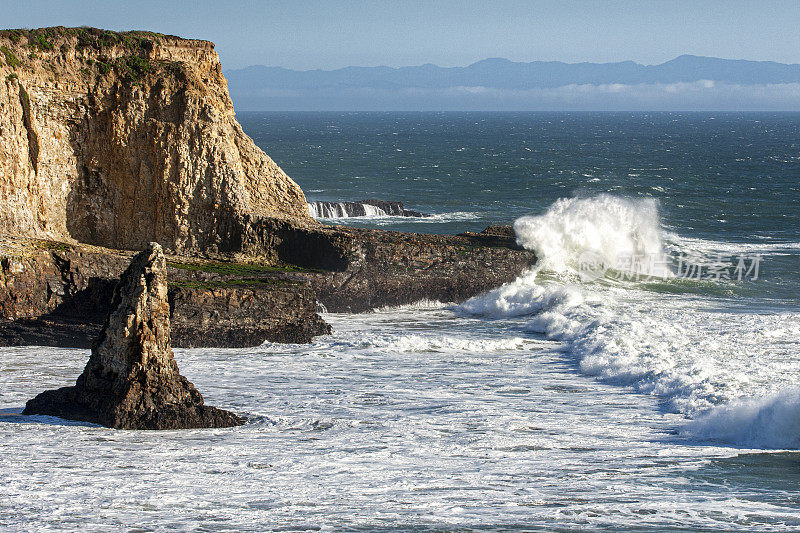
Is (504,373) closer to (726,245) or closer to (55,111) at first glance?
(55,111)

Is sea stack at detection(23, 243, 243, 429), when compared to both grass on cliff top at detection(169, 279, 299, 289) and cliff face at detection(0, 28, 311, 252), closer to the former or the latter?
grass on cliff top at detection(169, 279, 299, 289)

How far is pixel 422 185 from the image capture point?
55.6 meters

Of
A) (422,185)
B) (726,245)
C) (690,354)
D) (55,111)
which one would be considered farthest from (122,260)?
(422,185)

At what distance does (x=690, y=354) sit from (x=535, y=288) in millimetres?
6308

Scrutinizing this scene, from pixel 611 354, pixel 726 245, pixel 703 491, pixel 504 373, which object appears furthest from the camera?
pixel 726 245

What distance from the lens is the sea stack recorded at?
440 inches

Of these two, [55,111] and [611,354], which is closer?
[611,354]

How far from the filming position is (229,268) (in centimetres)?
1972

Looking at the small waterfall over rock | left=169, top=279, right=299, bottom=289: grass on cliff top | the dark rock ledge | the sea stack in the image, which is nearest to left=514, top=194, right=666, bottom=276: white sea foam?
the dark rock ledge

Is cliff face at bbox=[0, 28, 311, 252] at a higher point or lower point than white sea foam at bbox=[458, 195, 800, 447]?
higher

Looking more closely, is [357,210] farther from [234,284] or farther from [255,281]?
[234,284]

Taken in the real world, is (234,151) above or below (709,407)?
above

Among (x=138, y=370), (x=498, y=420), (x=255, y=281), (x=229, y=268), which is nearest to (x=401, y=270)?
(x=229, y=268)

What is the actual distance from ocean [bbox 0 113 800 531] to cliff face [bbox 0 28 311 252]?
3835 millimetres
